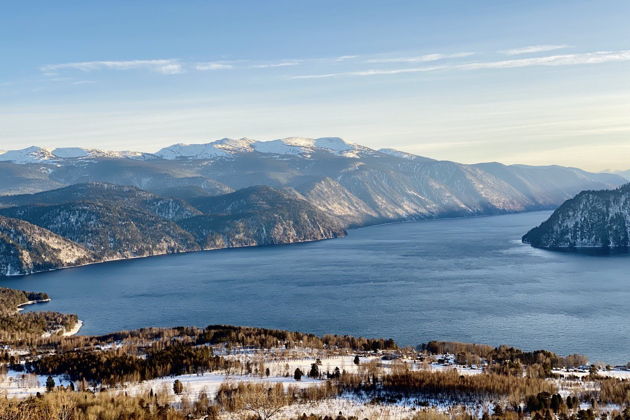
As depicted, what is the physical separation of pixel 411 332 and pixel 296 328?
34727 mm

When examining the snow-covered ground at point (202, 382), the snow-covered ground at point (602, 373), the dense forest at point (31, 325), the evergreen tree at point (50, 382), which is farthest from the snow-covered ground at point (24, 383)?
the snow-covered ground at point (602, 373)

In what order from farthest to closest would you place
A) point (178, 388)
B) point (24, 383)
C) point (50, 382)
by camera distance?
point (24, 383), point (50, 382), point (178, 388)

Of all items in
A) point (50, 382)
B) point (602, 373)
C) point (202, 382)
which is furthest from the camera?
point (602, 373)

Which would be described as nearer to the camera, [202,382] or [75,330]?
[202,382]

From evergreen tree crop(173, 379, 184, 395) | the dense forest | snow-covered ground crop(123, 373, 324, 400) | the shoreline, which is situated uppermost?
evergreen tree crop(173, 379, 184, 395)

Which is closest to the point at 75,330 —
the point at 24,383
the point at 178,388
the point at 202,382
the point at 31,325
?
the point at 31,325

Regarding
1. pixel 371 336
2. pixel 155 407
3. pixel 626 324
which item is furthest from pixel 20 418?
pixel 626 324

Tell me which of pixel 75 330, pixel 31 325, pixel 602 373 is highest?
pixel 602 373

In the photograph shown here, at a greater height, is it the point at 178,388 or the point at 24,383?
the point at 178,388

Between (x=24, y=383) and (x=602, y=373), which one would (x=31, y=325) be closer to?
(x=24, y=383)

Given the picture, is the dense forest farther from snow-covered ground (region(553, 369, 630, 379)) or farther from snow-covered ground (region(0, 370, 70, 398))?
snow-covered ground (region(553, 369, 630, 379))

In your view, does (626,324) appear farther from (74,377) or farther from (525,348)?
(74,377)

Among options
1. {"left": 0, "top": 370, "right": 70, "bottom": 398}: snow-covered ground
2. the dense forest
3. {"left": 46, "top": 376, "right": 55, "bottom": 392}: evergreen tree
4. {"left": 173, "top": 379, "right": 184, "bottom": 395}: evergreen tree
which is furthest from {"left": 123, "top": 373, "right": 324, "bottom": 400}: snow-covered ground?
the dense forest

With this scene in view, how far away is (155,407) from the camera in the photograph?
66812mm
